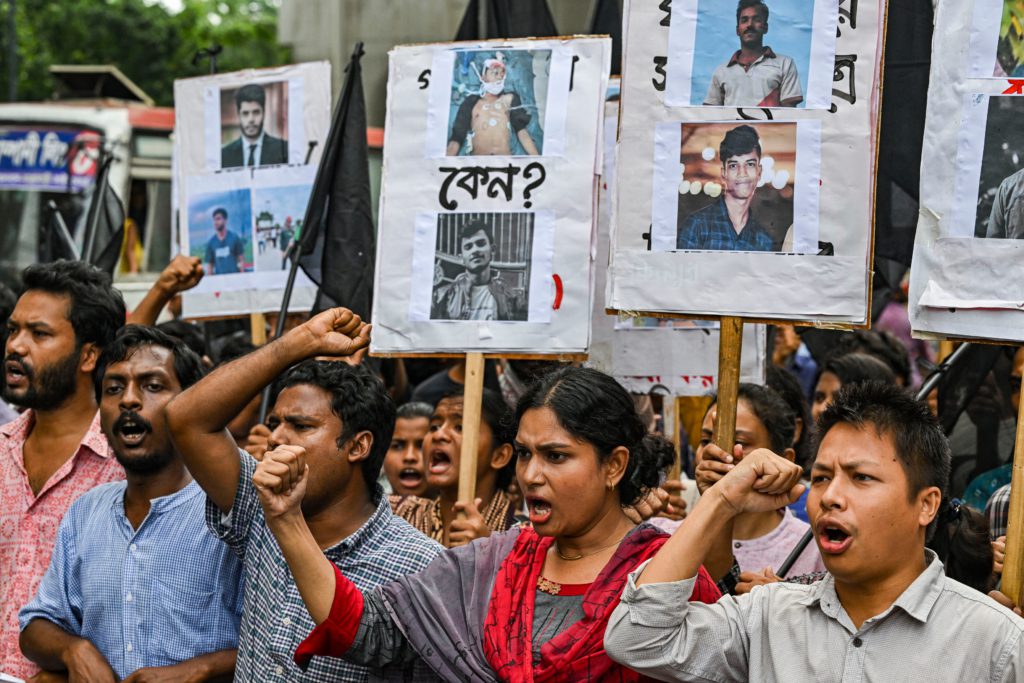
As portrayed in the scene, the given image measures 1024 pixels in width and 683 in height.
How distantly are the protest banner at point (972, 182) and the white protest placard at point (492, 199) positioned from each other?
1.21 meters

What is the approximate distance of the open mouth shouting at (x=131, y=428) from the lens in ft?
13.6

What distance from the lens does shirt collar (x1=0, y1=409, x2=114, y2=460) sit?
15.1ft

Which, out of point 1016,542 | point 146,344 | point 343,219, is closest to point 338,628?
point 146,344

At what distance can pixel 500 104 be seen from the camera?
4691mm

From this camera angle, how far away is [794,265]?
398 centimetres

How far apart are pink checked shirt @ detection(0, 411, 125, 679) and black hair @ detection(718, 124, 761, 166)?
2.24 m

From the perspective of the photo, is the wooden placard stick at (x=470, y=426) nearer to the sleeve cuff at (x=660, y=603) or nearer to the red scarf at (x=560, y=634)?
the red scarf at (x=560, y=634)

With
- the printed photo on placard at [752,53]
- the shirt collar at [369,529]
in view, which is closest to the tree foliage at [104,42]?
the printed photo on placard at [752,53]

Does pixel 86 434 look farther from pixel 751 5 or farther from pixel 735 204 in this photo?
pixel 751 5

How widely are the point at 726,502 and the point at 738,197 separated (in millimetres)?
1339

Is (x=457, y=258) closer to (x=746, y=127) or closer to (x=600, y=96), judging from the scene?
(x=600, y=96)

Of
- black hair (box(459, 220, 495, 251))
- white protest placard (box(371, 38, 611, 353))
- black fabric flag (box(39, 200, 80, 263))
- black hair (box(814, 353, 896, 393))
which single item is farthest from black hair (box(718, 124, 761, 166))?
black fabric flag (box(39, 200, 80, 263))

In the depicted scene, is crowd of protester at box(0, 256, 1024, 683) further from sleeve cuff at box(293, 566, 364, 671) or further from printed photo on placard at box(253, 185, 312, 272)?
printed photo on placard at box(253, 185, 312, 272)

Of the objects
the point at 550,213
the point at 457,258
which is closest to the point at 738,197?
the point at 550,213
